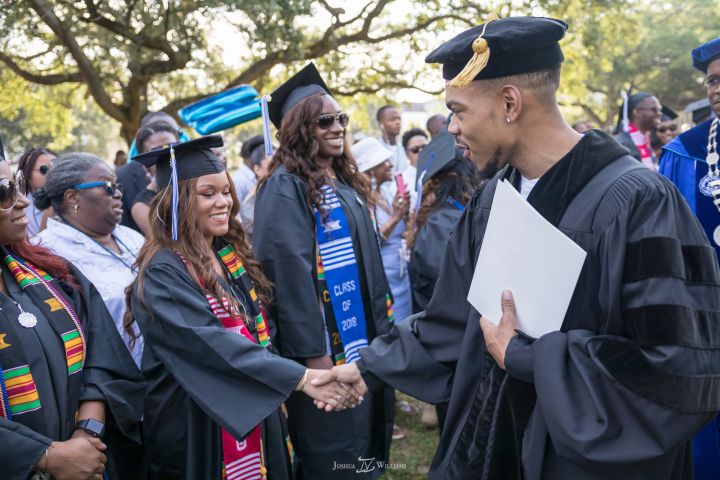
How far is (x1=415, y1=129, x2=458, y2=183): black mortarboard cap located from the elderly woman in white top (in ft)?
7.19

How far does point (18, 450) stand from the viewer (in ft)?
7.84

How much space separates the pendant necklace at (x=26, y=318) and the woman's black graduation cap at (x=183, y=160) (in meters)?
0.87

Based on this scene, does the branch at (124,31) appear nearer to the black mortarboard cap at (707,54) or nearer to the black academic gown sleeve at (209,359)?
the black academic gown sleeve at (209,359)

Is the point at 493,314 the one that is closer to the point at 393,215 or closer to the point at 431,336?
the point at 431,336

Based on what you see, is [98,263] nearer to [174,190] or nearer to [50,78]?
[174,190]

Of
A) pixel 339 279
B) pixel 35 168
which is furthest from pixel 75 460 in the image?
pixel 35 168

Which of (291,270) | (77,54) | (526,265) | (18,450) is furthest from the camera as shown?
(77,54)

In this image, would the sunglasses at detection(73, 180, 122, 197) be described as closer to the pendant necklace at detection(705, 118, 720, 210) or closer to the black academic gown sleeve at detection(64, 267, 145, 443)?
the black academic gown sleeve at detection(64, 267, 145, 443)

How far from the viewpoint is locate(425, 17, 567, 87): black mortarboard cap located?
82.5 inches

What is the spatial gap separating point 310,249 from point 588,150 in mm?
2055

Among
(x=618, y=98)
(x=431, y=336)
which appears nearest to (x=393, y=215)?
(x=431, y=336)

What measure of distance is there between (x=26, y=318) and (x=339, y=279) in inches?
71.5

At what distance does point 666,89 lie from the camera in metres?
27.1

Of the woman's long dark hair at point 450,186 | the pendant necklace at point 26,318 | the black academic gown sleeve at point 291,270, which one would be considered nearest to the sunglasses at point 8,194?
the pendant necklace at point 26,318
